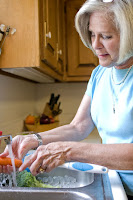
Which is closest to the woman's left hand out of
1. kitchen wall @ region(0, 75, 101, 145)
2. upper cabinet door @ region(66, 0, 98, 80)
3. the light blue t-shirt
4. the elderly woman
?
the elderly woman

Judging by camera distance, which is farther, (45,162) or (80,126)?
(80,126)

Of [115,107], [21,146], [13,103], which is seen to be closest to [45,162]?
[21,146]

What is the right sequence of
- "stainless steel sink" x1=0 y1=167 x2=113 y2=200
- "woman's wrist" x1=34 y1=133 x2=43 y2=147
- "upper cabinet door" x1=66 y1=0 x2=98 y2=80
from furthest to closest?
"upper cabinet door" x1=66 y1=0 x2=98 y2=80, "woman's wrist" x1=34 y1=133 x2=43 y2=147, "stainless steel sink" x1=0 y1=167 x2=113 y2=200

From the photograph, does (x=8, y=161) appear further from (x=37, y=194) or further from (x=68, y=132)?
(x=68, y=132)

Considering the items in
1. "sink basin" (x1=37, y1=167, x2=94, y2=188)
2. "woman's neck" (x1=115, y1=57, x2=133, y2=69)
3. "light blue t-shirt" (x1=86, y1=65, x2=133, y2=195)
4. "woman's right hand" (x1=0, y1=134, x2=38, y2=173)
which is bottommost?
"sink basin" (x1=37, y1=167, x2=94, y2=188)

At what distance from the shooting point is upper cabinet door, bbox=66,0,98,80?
7.89 ft

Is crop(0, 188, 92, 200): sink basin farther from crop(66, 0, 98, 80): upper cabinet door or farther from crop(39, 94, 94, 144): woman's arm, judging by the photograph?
crop(66, 0, 98, 80): upper cabinet door

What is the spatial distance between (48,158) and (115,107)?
337mm

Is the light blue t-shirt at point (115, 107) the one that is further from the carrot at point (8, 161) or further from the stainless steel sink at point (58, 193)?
the carrot at point (8, 161)

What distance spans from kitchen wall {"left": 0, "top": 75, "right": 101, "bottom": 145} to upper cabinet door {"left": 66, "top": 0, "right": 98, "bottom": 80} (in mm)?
359

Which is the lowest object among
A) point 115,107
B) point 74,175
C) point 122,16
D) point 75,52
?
point 74,175

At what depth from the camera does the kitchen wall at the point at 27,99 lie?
1700mm

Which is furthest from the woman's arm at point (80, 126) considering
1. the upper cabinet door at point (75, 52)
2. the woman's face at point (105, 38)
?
the upper cabinet door at point (75, 52)

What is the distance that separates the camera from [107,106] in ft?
3.28
